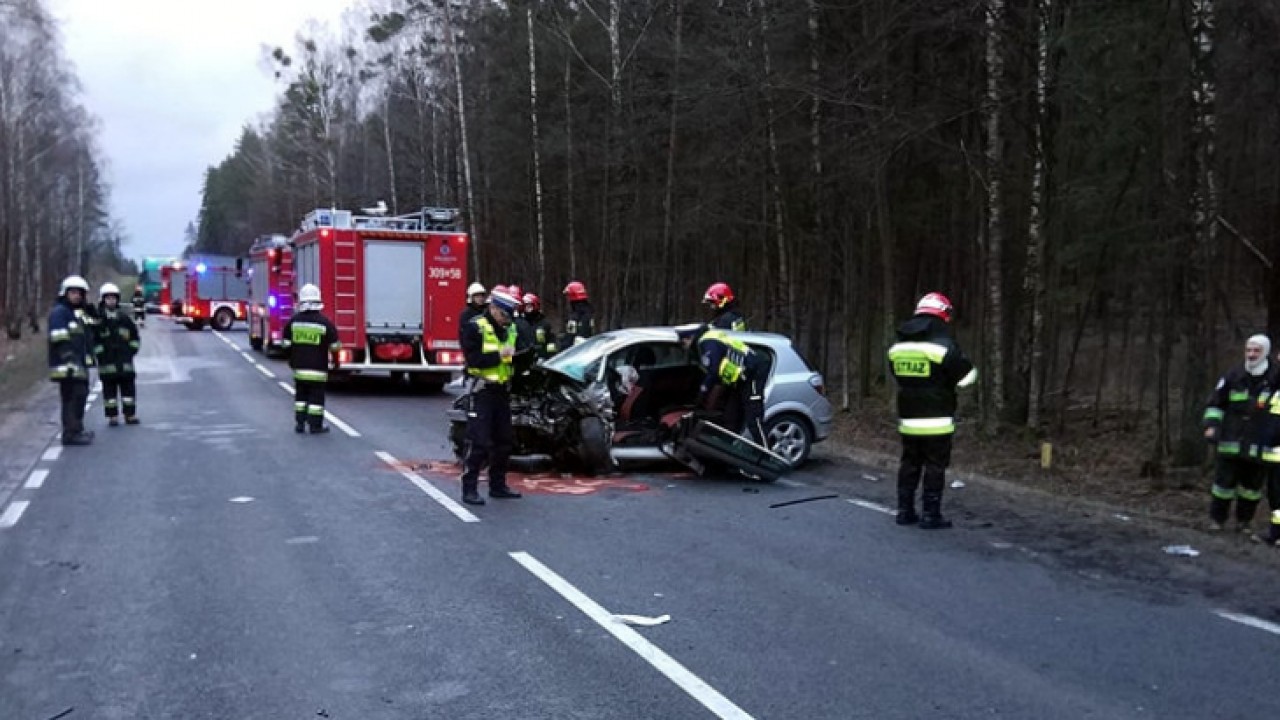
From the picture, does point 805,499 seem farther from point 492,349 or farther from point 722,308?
point 492,349

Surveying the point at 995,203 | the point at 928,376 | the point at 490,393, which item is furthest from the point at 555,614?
the point at 995,203

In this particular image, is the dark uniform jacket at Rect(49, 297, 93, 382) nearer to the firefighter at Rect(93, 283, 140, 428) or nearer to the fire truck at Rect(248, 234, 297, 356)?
the firefighter at Rect(93, 283, 140, 428)

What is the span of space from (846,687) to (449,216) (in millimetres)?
15999

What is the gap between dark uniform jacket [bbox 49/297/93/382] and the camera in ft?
39.9

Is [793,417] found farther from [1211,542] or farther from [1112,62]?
[1112,62]

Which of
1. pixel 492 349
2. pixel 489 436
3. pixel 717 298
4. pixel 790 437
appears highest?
pixel 717 298

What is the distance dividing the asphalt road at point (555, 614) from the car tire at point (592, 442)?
49cm

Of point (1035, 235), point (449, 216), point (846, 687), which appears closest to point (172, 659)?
point (846, 687)

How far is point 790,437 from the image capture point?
11.3 metres

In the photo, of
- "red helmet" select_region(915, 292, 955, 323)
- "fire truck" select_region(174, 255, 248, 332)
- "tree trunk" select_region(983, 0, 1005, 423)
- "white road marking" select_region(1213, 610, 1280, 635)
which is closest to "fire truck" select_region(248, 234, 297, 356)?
Answer: "fire truck" select_region(174, 255, 248, 332)

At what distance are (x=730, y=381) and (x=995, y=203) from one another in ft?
15.4

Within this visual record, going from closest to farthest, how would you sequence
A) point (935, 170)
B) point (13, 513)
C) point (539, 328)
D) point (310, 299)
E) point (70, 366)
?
point (13, 513) < point (70, 366) < point (310, 299) < point (539, 328) < point (935, 170)

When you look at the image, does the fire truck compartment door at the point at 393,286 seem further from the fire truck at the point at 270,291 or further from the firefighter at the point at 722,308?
the firefighter at the point at 722,308

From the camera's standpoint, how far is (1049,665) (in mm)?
5031
